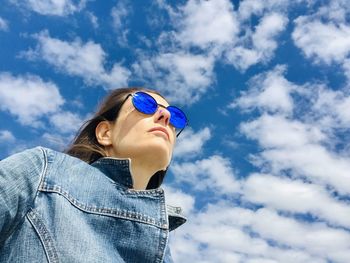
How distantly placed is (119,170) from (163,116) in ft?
3.31

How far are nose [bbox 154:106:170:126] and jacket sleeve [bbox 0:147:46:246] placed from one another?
1.60 metres

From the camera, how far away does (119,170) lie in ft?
11.9

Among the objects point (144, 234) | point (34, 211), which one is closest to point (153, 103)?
point (144, 234)

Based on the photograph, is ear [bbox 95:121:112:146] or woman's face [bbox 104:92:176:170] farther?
ear [bbox 95:121:112:146]

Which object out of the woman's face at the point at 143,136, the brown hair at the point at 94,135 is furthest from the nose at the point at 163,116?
the brown hair at the point at 94,135

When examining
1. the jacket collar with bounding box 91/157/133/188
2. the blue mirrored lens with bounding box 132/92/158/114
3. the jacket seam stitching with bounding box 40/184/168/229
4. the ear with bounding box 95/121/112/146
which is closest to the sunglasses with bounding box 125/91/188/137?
the blue mirrored lens with bounding box 132/92/158/114

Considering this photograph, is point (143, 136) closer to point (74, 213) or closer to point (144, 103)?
point (144, 103)

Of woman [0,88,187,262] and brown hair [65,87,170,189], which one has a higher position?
brown hair [65,87,170,189]

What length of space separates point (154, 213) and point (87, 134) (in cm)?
164

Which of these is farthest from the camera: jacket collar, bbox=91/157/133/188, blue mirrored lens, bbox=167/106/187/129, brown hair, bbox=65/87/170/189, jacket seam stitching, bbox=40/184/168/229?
blue mirrored lens, bbox=167/106/187/129

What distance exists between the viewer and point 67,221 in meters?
2.92

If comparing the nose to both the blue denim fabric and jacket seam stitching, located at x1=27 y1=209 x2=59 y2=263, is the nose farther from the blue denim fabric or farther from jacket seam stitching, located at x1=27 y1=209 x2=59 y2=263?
jacket seam stitching, located at x1=27 y1=209 x2=59 y2=263

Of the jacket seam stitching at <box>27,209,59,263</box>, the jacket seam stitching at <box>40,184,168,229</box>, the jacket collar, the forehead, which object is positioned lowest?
the jacket seam stitching at <box>27,209,59,263</box>

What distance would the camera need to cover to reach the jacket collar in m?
3.60
